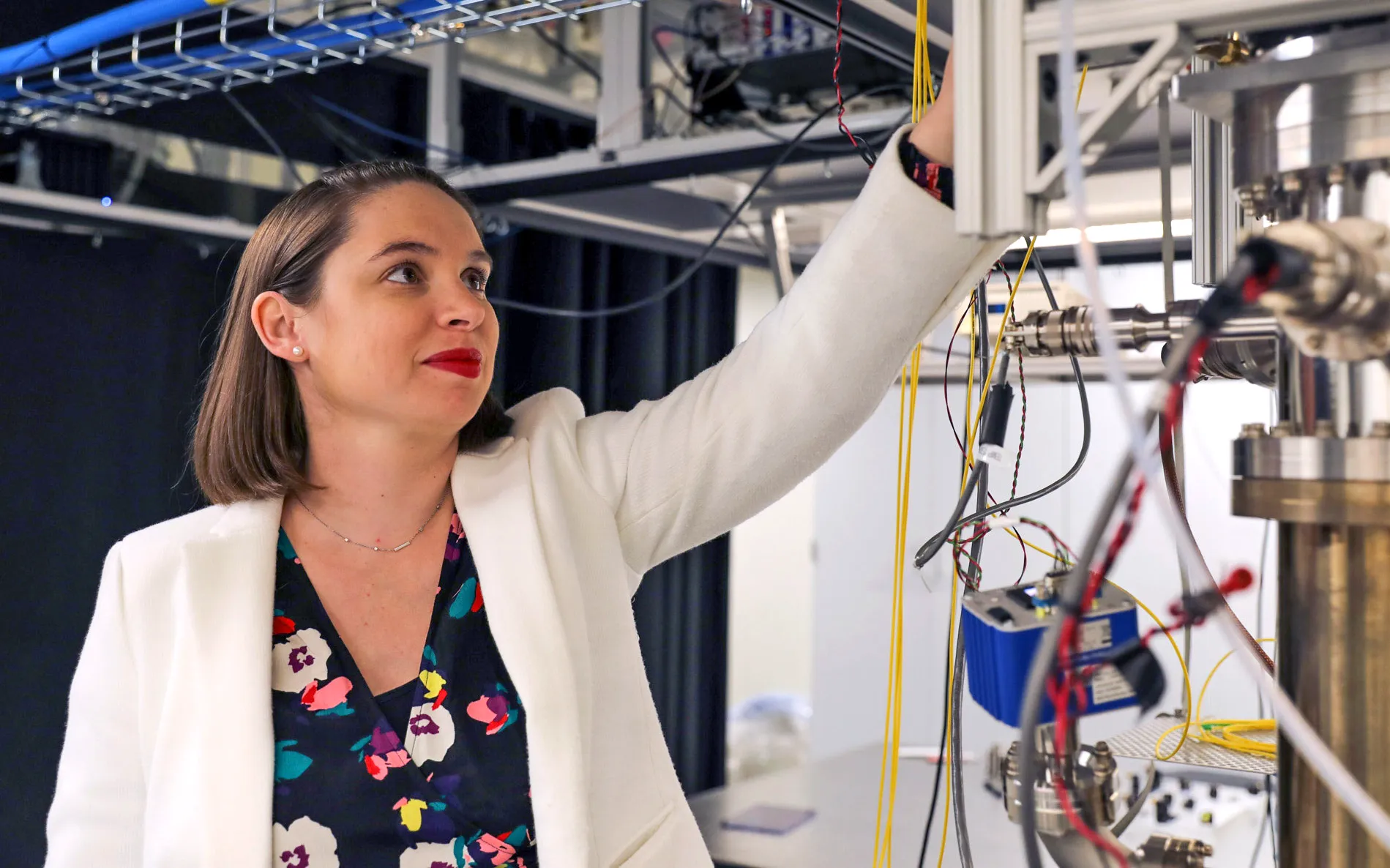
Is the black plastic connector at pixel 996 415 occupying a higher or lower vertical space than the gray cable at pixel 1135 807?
higher

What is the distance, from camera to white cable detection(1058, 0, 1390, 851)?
45cm

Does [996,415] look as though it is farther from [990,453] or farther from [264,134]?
[264,134]

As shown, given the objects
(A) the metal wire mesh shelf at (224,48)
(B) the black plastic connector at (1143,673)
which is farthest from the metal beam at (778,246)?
(B) the black plastic connector at (1143,673)

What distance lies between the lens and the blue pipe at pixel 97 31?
124 cm

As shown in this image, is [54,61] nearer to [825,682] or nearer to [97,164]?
[97,164]

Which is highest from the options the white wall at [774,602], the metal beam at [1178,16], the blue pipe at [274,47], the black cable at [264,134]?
the black cable at [264,134]

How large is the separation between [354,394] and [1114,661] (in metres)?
0.83

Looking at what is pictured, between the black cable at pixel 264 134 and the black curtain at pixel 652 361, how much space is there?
441 mm

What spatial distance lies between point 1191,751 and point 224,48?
1.18 metres

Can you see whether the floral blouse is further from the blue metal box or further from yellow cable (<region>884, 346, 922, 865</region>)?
the blue metal box

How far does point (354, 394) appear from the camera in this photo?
3.90 feet

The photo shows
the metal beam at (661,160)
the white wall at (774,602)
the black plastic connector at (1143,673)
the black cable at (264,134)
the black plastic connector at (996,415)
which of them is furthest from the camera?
the white wall at (774,602)

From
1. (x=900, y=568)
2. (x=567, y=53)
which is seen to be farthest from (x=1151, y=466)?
(x=567, y=53)

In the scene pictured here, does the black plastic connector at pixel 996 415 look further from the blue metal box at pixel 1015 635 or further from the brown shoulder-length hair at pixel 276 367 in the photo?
the brown shoulder-length hair at pixel 276 367
